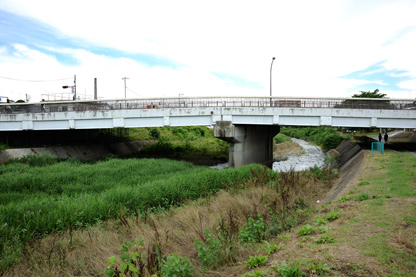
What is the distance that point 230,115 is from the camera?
2491 cm

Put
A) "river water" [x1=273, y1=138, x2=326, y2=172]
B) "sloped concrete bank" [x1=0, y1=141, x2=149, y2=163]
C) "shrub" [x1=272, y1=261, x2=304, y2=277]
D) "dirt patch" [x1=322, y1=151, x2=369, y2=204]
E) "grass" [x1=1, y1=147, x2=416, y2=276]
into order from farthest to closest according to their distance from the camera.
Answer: "river water" [x1=273, y1=138, x2=326, y2=172], "sloped concrete bank" [x1=0, y1=141, x2=149, y2=163], "dirt patch" [x1=322, y1=151, x2=369, y2=204], "grass" [x1=1, y1=147, x2=416, y2=276], "shrub" [x1=272, y1=261, x2=304, y2=277]

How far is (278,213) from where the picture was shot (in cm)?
909

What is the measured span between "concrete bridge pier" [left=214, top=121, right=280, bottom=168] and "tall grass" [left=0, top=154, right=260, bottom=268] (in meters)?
6.80

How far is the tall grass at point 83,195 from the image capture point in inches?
323

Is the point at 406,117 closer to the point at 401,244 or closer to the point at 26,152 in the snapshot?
the point at 401,244

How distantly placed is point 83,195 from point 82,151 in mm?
21212

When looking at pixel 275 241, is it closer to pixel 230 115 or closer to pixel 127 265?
pixel 127 265

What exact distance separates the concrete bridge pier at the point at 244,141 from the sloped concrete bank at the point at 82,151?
45.7 ft

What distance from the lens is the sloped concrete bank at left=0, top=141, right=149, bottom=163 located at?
2688cm

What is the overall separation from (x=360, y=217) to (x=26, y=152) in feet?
101

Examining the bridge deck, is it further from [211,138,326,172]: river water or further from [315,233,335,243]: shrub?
[315,233,335,243]: shrub

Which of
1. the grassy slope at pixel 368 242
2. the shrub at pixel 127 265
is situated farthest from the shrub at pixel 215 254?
the shrub at pixel 127 265

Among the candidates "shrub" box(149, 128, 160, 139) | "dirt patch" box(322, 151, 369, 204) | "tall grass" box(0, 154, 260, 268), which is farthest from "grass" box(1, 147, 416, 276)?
"shrub" box(149, 128, 160, 139)

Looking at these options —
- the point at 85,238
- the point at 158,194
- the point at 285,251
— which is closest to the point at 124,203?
the point at 158,194
